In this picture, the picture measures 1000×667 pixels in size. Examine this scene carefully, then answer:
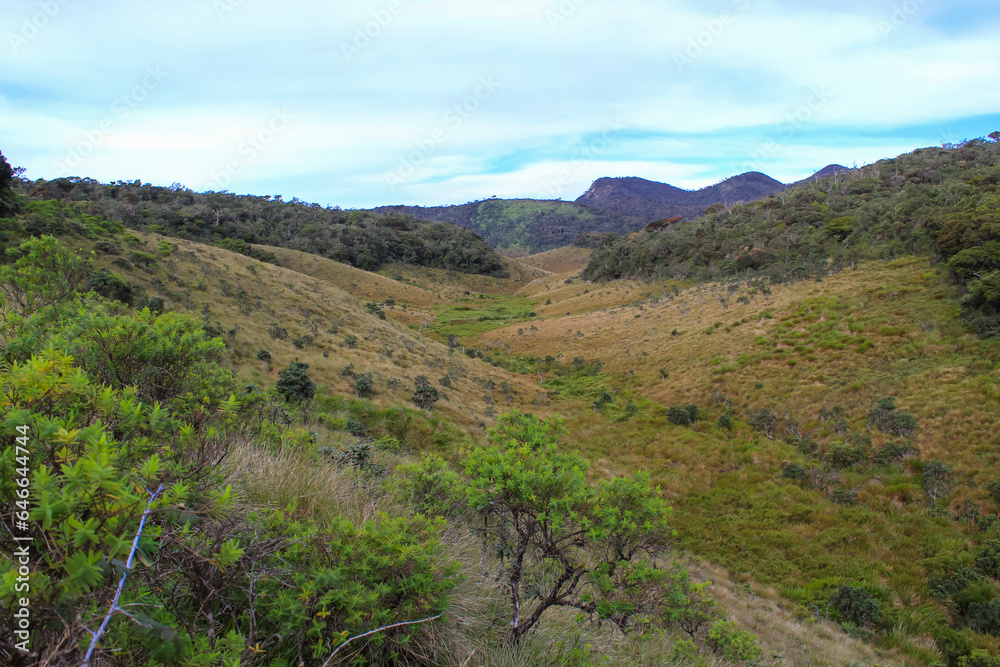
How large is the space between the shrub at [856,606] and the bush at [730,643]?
413 centimetres

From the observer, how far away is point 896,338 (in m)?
15.9

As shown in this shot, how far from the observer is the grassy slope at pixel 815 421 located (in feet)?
30.0

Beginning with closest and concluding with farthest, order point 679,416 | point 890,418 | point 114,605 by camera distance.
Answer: point 114,605, point 890,418, point 679,416

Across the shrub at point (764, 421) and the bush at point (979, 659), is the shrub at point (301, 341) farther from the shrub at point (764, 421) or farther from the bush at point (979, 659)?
the bush at point (979, 659)

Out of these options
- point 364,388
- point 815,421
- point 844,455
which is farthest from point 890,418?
point 364,388

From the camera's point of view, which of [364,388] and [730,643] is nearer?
[730,643]

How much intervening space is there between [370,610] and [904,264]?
28.5 metres

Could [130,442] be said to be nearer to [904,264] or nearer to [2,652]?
[2,652]

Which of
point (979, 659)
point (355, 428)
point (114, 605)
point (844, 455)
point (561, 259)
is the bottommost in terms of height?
point (979, 659)

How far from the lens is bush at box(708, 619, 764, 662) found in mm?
4820

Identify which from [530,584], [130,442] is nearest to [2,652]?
[130,442]

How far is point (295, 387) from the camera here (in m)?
11.1

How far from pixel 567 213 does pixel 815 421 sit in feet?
514

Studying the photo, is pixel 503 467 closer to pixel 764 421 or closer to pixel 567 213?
pixel 764 421
